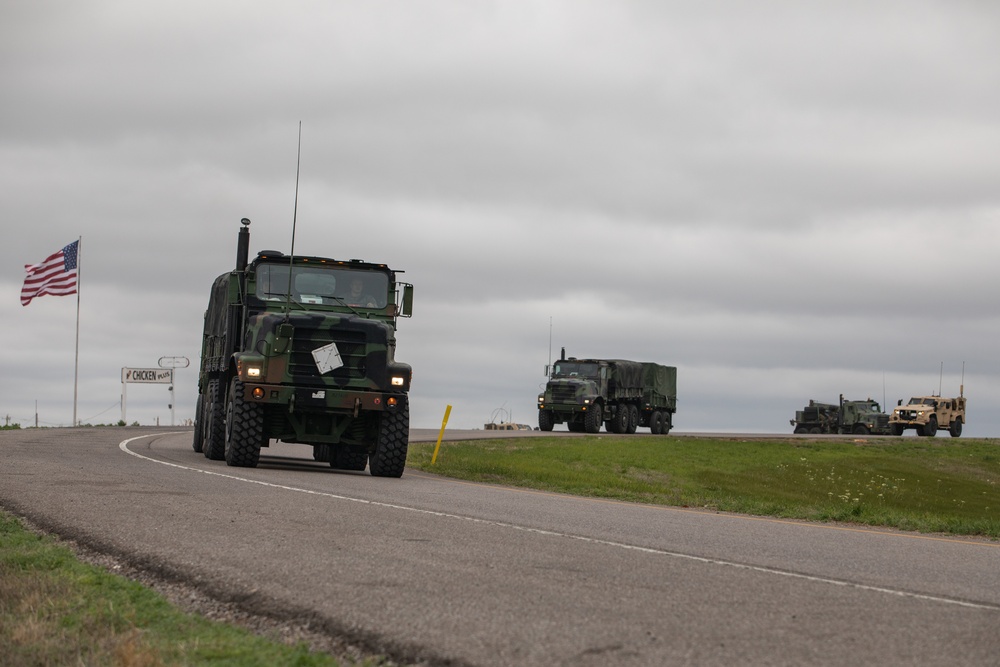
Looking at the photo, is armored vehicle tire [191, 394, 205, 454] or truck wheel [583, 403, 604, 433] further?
truck wheel [583, 403, 604, 433]

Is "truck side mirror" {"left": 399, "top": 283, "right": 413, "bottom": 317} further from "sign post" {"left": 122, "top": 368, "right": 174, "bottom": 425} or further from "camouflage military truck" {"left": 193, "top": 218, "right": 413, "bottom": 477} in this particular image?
"sign post" {"left": 122, "top": 368, "right": 174, "bottom": 425}

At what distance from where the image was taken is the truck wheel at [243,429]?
18.9m

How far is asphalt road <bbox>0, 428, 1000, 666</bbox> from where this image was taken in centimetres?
572

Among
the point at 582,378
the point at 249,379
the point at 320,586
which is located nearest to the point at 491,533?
the point at 320,586

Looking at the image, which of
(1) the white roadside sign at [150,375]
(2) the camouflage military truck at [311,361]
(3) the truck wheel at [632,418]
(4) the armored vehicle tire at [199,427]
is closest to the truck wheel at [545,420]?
(3) the truck wheel at [632,418]

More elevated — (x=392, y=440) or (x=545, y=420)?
(x=392, y=440)

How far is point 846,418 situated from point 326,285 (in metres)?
58.0

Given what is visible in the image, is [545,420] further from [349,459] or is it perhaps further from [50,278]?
[349,459]

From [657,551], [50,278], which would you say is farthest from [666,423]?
[657,551]

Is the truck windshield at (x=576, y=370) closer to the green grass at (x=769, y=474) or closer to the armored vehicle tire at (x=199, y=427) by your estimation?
the green grass at (x=769, y=474)

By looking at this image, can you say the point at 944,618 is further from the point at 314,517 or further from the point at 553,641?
the point at 314,517

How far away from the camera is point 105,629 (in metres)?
6.14

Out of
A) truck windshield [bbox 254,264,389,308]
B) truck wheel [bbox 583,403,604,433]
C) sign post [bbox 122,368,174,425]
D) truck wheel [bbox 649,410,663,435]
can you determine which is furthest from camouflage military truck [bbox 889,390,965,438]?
truck windshield [bbox 254,264,389,308]

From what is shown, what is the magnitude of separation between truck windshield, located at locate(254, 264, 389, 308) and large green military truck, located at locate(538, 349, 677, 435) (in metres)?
31.2
